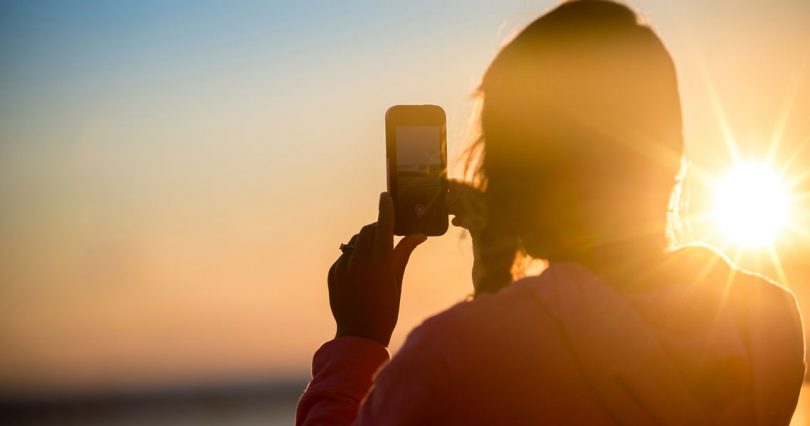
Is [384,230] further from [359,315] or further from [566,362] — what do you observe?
[566,362]

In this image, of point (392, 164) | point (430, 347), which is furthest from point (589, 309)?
point (392, 164)

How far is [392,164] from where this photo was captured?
8.95ft

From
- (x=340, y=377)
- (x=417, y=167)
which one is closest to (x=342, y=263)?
(x=340, y=377)

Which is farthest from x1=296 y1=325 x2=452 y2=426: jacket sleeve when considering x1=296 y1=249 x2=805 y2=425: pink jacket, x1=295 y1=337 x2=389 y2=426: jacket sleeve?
x1=295 y1=337 x2=389 y2=426: jacket sleeve

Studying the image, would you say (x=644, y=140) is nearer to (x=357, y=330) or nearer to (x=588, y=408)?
(x=588, y=408)

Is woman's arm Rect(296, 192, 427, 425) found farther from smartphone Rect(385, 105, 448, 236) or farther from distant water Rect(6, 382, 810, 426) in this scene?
distant water Rect(6, 382, 810, 426)

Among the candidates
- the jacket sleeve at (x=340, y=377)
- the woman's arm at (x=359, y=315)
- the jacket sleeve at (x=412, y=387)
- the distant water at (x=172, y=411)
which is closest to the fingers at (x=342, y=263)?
the woman's arm at (x=359, y=315)

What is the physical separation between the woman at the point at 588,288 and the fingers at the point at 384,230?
20 centimetres

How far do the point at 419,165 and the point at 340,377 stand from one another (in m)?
0.78

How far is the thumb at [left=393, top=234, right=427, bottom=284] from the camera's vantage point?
224 cm

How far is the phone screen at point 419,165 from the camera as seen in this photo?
255cm

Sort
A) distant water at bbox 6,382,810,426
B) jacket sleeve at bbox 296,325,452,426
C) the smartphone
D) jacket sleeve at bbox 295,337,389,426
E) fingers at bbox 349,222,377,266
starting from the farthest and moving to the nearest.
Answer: distant water at bbox 6,382,810,426, the smartphone, fingers at bbox 349,222,377,266, jacket sleeve at bbox 295,337,389,426, jacket sleeve at bbox 296,325,452,426

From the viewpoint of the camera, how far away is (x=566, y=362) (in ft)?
5.74

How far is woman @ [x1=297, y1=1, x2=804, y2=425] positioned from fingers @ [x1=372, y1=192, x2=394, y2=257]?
202mm
